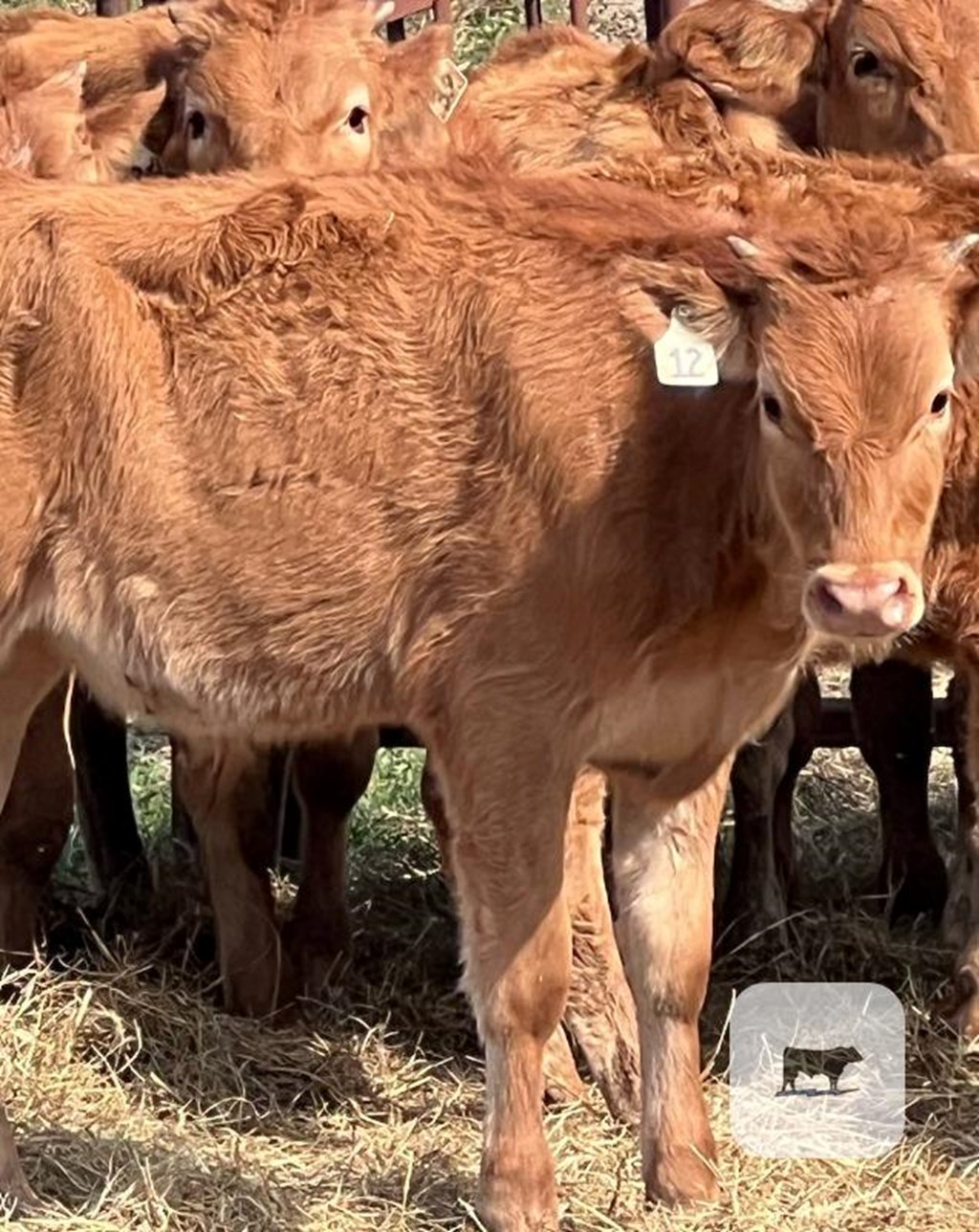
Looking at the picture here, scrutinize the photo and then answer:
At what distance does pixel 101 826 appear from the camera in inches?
297

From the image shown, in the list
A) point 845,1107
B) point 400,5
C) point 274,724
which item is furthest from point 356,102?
point 845,1107

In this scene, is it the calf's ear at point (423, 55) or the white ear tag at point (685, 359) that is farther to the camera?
the calf's ear at point (423, 55)

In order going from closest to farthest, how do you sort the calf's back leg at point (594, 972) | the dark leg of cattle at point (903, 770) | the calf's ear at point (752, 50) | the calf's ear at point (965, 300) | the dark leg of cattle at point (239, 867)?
the calf's ear at point (965, 300), the calf's back leg at point (594, 972), the dark leg of cattle at point (239, 867), the dark leg of cattle at point (903, 770), the calf's ear at point (752, 50)

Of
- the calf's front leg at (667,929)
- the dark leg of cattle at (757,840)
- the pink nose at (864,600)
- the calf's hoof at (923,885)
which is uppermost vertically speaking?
the pink nose at (864,600)

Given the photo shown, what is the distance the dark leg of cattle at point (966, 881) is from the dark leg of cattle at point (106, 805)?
209cm

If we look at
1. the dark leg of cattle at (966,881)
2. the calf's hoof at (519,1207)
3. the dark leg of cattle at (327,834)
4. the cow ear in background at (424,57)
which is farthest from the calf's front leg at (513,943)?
the cow ear in background at (424,57)

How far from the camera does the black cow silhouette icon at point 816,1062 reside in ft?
19.9

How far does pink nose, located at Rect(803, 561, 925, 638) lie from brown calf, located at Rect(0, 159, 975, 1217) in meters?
0.08

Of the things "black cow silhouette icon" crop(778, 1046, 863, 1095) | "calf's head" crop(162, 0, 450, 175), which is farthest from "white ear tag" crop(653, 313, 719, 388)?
"calf's head" crop(162, 0, 450, 175)

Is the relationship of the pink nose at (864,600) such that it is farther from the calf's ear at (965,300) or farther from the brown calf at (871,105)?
the brown calf at (871,105)

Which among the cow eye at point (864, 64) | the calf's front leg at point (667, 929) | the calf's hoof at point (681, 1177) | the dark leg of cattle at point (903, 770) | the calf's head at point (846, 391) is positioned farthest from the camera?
the dark leg of cattle at point (903, 770)

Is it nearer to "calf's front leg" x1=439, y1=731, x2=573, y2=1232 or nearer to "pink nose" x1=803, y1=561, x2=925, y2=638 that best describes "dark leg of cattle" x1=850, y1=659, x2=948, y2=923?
"calf's front leg" x1=439, y1=731, x2=573, y2=1232

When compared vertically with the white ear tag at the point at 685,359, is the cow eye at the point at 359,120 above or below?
below

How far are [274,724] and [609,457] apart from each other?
87cm
